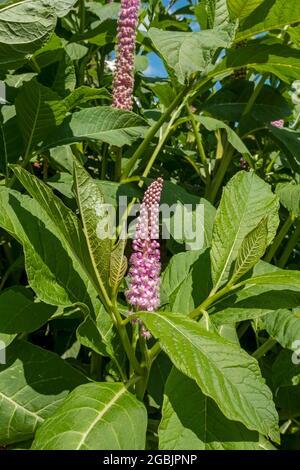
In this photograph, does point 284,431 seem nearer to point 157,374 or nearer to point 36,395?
point 157,374

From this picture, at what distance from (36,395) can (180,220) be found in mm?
637

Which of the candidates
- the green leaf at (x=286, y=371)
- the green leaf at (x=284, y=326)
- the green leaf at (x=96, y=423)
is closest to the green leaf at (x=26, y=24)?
the green leaf at (x=96, y=423)

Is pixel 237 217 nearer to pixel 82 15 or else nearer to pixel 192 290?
pixel 192 290

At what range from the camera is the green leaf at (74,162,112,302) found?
1135 mm

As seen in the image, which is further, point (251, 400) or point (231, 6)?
point (231, 6)

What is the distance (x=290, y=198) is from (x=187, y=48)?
0.72m

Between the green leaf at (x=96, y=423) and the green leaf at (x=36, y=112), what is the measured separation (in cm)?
79

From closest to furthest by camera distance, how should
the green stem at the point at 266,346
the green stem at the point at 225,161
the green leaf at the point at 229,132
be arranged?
the green stem at the point at 266,346 < the green leaf at the point at 229,132 < the green stem at the point at 225,161

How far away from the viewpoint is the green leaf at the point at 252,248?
122 cm

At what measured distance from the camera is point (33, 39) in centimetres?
134

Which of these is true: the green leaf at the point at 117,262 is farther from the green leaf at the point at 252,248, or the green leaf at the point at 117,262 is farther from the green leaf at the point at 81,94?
the green leaf at the point at 81,94

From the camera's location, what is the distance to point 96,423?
1067 mm

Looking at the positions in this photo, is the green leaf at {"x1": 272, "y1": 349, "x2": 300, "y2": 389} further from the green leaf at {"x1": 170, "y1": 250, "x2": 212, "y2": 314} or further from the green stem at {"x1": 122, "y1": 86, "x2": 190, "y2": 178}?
the green stem at {"x1": 122, "y1": 86, "x2": 190, "y2": 178}
